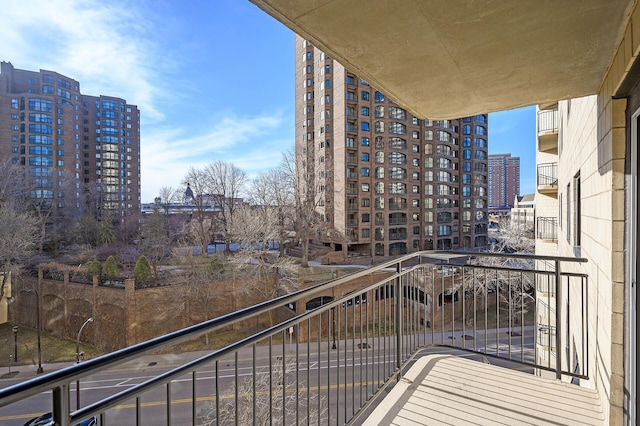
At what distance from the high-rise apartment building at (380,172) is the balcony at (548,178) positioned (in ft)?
54.0

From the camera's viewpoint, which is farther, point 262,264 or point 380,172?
point 380,172

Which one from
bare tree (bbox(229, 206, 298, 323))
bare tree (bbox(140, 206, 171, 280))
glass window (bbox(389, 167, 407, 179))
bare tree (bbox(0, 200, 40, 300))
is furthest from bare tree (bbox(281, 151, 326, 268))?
bare tree (bbox(0, 200, 40, 300))

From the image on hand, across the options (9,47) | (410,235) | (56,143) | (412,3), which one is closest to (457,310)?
(410,235)

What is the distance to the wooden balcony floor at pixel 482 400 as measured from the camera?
2.17 metres

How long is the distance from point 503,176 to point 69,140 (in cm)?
8637

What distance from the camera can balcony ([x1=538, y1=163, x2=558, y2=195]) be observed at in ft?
32.9

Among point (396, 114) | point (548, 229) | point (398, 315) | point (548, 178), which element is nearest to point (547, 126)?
point (548, 178)

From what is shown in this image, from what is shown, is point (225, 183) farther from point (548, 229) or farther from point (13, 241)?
point (548, 229)

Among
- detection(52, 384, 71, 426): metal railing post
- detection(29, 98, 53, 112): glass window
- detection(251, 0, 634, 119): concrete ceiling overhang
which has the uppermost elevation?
detection(29, 98, 53, 112): glass window

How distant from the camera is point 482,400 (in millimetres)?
2385

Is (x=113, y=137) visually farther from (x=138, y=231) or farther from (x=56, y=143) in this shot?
(x=138, y=231)

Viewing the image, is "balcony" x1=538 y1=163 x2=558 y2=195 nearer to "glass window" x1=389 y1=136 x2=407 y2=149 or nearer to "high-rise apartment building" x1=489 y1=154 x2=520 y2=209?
"glass window" x1=389 y1=136 x2=407 y2=149

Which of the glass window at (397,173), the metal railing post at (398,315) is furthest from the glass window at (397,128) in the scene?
the metal railing post at (398,315)

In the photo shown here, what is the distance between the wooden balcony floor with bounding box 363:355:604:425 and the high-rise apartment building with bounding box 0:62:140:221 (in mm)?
34882
